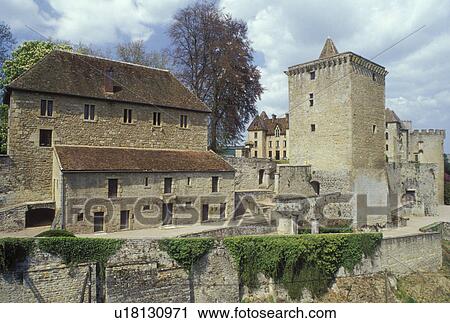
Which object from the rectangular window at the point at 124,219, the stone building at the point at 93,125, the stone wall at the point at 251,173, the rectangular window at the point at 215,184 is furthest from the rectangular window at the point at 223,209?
the rectangular window at the point at 124,219

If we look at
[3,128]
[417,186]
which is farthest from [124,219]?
[417,186]

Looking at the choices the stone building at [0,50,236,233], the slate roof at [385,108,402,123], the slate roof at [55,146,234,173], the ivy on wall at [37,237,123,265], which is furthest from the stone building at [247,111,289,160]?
the ivy on wall at [37,237,123,265]

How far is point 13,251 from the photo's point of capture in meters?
11.0

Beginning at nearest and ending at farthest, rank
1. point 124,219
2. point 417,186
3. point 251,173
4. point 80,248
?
point 80,248, point 124,219, point 251,173, point 417,186

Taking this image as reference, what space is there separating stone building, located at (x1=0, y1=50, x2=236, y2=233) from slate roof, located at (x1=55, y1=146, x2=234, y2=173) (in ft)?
0.23

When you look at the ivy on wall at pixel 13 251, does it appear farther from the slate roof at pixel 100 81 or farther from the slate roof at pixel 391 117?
the slate roof at pixel 391 117

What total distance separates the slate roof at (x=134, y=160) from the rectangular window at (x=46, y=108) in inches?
71.8

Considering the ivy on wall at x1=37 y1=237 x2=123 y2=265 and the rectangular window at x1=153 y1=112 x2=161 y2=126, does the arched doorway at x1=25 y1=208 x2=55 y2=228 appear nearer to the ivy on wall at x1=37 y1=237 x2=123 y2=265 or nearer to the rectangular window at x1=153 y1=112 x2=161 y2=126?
the ivy on wall at x1=37 y1=237 x2=123 y2=265

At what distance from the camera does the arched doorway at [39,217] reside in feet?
57.8

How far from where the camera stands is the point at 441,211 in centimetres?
3098

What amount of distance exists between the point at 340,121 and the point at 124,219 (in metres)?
15.2

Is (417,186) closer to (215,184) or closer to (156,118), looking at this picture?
(215,184)
